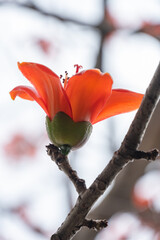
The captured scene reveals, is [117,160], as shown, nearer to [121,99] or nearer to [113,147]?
[121,99]

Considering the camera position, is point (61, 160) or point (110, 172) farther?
point (61, 160)

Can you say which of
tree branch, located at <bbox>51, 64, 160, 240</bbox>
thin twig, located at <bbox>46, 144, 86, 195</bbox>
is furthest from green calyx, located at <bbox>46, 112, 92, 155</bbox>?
tree branch, located at <bbox>51, 64, 160, 240</bbox>

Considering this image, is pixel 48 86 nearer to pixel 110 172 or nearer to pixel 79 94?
pixel 79 94

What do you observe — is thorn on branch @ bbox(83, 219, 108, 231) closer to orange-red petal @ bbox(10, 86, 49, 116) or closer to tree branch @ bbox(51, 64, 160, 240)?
tree branch @ bbox(51, 64, 160, 240)

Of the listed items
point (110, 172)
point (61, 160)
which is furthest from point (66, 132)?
point (110, 172)

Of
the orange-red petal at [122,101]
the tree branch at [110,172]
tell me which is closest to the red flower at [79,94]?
the orange-red petal at [122,101]

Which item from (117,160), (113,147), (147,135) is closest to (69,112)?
(117,160)
